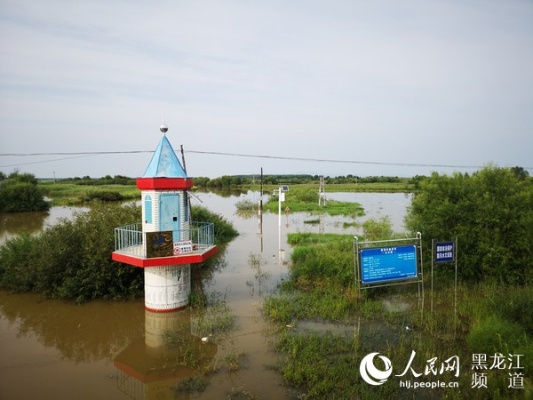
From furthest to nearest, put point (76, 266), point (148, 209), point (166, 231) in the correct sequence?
point (76, 266) → point (148, 209) → point (166, 231)

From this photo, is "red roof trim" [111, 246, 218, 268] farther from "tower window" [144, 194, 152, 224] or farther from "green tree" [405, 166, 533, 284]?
"green tree" [405, 166, 533, 284]

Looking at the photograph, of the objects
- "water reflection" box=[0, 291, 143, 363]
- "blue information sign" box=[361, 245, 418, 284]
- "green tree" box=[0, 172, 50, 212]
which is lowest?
"water reflection" box=[0, 291, 143, 363]

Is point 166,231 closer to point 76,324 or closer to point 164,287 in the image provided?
point 164,287

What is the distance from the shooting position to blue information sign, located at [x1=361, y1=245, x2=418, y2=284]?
11.7 m

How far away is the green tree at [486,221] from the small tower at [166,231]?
8829mm

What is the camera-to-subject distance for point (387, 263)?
39.0 feet

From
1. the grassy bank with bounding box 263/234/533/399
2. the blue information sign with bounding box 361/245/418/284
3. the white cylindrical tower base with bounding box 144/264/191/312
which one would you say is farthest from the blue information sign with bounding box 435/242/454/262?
the white cylindrical tower base with bounding box 144/264/191/312

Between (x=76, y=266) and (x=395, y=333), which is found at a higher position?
(x=76, y=266)

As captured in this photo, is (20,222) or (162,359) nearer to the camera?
(162,359)

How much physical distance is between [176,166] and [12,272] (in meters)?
8.36

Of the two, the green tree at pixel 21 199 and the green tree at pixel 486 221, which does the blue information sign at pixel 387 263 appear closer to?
the green tree at pixel 486 221

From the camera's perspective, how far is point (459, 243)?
551 inches

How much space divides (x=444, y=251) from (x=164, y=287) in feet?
29.0

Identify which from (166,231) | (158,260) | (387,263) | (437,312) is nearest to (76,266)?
(158,260)
